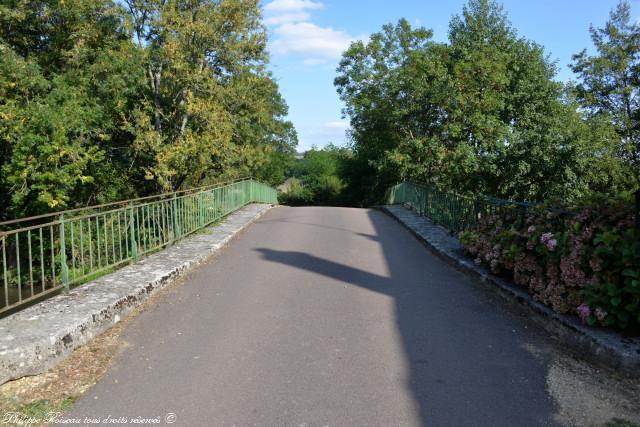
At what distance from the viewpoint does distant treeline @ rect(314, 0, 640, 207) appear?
15750mm

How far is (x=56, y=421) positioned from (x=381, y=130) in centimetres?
2705

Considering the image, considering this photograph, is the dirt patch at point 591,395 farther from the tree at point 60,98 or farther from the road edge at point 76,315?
the tree at point 60,98

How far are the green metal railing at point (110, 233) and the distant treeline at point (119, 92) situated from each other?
238 cm

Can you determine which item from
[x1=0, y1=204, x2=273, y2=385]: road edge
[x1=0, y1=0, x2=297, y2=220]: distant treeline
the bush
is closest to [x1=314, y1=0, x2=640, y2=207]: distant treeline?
[x1=0, y1=0, x2=297, y2=220]: distant treeline

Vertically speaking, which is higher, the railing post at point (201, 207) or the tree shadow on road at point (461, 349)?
the railing post at point (201, 207)

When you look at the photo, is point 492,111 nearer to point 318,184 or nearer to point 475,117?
point 475,117

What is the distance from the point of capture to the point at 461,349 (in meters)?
4.66

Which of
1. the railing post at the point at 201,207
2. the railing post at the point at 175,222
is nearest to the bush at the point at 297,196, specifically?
the railing post at the point at 201,207

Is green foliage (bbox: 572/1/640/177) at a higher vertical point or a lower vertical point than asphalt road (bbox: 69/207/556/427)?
higher

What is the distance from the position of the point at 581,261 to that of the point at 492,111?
21467mm

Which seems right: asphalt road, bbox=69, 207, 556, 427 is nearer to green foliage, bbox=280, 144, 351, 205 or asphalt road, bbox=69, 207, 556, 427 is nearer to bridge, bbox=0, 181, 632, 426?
bridge, bbox=0, 181, 632, 426

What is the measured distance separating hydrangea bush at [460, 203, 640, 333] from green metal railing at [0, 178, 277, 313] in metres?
5.22

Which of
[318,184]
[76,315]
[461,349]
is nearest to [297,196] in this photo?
[318,184]

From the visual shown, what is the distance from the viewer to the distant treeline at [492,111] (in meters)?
15.8
